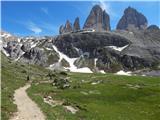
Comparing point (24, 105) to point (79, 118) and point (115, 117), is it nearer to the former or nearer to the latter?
point (79, 118)

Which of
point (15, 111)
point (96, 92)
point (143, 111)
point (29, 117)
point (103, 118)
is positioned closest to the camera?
point (29, 117)

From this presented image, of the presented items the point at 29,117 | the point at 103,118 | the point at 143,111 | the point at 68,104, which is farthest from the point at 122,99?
the point at 29,117

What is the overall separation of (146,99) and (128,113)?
23804mm

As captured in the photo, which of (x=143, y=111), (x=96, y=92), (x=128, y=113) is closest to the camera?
(x=128, y=113)

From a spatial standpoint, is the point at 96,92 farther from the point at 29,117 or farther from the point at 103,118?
the point at 29,117

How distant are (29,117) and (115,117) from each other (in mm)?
15584

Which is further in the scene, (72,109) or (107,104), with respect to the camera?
(107,104)

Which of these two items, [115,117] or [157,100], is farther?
Result: [157,100]

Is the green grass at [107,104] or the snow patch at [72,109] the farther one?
the snow patch at [72,109]

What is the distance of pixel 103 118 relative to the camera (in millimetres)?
45406

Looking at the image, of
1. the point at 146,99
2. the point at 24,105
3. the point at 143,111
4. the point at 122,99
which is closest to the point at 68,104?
the point at 24,105

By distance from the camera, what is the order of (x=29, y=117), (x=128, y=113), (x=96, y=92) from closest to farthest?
(x=29, y=117) → (x=128, y=113) → (x=96, y=92)

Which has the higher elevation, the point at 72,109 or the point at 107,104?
the point at 72,109

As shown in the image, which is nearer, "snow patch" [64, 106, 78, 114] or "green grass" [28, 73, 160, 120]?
"green grass" [28, 73, 160, 120]
